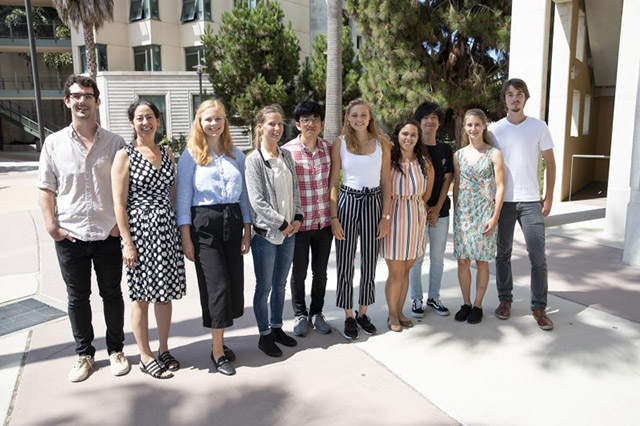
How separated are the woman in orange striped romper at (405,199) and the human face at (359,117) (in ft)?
1.10

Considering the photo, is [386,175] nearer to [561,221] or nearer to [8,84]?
[561,221]

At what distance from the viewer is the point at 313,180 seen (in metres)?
3.84

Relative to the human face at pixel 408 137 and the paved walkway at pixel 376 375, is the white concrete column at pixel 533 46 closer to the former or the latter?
the paved walkway at pixel 376 375

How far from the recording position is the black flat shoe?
3.41 meters

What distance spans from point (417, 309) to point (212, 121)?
2.44m

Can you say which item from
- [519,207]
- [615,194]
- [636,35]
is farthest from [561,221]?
[519,207]

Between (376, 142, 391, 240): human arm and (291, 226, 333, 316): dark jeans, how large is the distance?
42 cm

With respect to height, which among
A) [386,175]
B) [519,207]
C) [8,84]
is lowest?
[519,207]

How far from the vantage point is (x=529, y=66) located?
396 inches

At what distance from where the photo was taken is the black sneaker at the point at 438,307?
4457mm

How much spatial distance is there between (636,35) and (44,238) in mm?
9637

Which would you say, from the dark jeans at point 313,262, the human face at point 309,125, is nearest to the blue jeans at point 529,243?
the dark jeans at point 313,262

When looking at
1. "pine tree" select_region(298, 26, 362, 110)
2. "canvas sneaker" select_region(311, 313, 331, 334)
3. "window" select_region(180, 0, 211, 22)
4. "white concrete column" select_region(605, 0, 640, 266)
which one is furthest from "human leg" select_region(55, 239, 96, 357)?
"window" select_region(180, 0, 211, 22)

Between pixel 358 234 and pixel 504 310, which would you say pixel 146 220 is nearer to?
pixel 358 234
